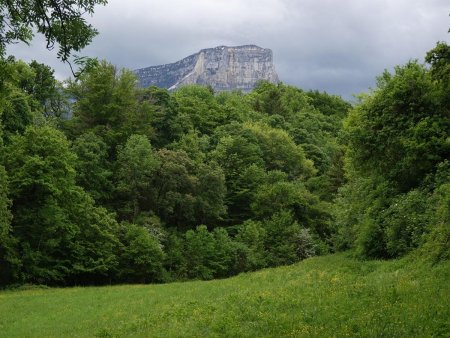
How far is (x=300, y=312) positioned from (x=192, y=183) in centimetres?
4486

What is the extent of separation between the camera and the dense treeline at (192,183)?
25.0 metres

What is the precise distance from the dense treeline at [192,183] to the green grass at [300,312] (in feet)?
9.32

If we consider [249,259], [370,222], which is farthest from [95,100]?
[370,222]

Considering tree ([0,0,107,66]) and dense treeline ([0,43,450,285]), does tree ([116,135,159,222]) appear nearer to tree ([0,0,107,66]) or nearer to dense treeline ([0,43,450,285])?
dense treeline ([0,43,450,285])

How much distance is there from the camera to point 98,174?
177 ft

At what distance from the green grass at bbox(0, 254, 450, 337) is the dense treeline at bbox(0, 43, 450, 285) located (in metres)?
2.84

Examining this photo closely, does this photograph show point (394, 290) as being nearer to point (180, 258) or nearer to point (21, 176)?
point (21, 176)

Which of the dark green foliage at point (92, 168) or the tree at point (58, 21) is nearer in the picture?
the tree at point (58, 21)

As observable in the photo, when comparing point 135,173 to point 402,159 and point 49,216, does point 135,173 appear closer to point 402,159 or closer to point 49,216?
point 49,216

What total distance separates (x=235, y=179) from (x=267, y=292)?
52.7 m

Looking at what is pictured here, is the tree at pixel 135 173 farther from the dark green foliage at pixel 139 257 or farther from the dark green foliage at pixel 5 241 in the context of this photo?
the dark green foliage at pixel 5 241

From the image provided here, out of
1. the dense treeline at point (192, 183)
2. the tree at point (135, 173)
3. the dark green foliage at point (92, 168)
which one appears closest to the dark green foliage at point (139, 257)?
the dense treeline at point (192, 183)

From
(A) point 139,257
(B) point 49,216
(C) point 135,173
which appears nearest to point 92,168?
→ (C) point 135,173

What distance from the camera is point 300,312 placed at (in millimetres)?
13180
